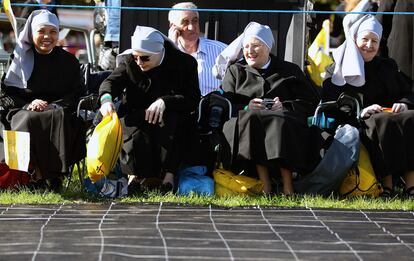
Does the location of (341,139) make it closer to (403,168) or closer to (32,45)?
(403,168)

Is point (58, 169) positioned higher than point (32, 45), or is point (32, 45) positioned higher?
point (32, 45)

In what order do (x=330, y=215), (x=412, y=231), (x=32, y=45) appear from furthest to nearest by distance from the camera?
(x=32, y=45) → (x=330, y=215) → (x=412, y=231)

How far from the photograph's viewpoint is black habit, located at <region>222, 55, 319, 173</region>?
315 inches

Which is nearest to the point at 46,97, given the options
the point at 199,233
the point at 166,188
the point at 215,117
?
the point at 166,188

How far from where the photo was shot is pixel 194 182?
8.18 m

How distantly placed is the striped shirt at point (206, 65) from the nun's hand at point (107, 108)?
1404 millimetres

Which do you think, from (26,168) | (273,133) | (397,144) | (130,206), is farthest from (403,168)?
(26,168)

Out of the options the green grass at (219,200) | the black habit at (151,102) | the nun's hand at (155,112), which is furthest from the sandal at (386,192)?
the nun's hand at (155,112)

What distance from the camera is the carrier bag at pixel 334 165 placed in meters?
8.07

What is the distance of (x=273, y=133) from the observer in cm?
800

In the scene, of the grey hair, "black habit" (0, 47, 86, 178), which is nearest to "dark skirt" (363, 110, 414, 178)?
the grey hair

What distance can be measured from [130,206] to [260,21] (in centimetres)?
327

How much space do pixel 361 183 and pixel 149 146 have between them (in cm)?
170

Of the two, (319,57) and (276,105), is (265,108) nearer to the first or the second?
(276,105)
